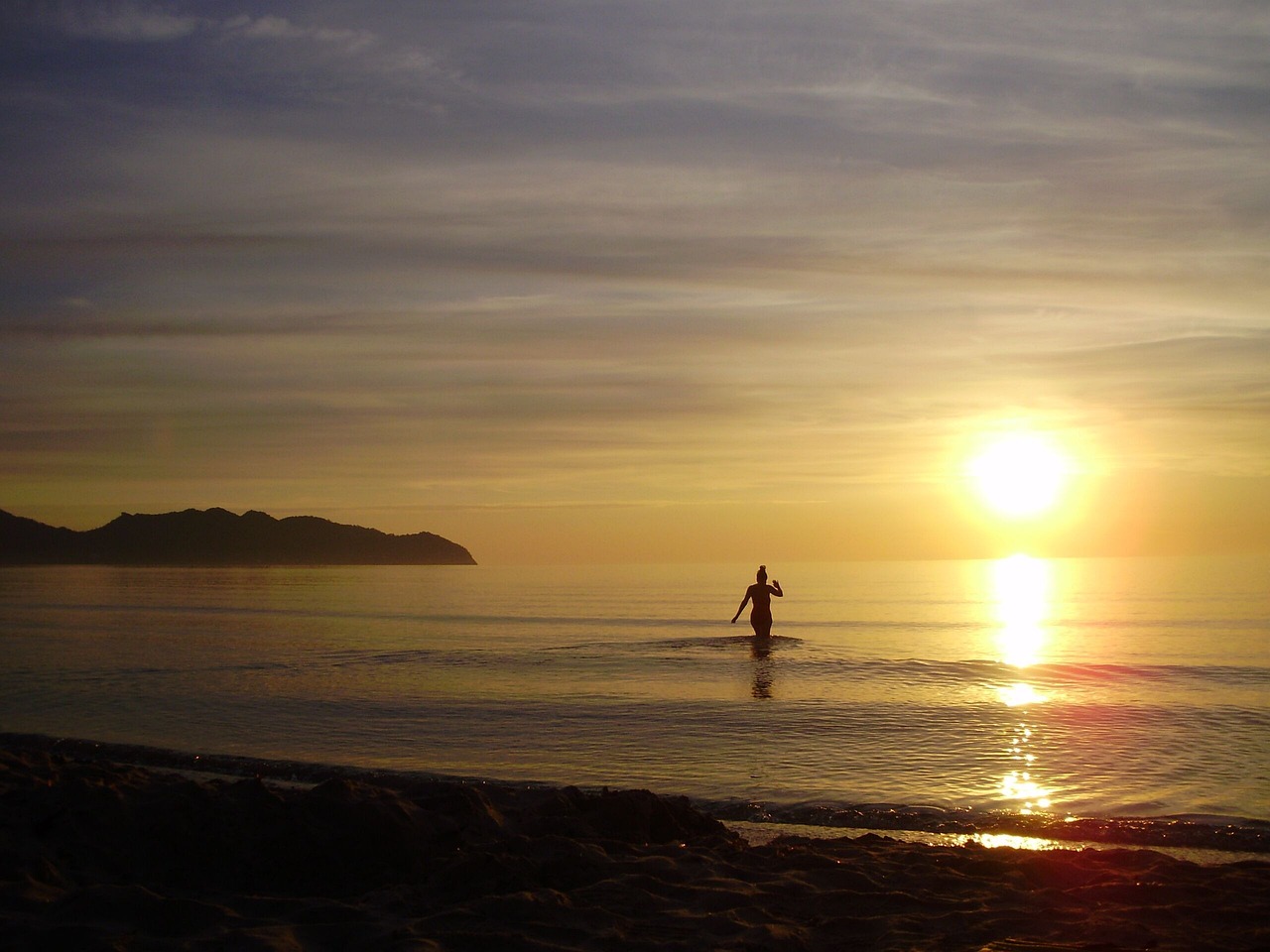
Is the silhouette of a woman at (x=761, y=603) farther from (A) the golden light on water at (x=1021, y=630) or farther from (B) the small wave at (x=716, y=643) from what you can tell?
(A) the golden light on water at (x=1021, y=630)

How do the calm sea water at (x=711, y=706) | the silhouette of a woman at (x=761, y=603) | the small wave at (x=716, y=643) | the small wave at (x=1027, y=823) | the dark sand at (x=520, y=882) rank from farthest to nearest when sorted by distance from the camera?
the small wave at (x=716, y=643) → the silhouette of a woman at (x=761, y=603) → the calm sea water at (x=711, y=706) → the small wave at (x=1027, y=823) → the dark sand at (x=520, y=882)

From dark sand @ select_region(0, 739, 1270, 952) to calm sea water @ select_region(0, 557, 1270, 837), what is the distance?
272cm

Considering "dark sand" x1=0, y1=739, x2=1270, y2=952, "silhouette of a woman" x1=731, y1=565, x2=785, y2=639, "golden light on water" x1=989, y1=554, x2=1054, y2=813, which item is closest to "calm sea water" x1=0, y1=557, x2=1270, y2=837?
"golden light on water" x1=989, y1=554, x2=1054, y2=813

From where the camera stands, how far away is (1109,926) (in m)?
6.20

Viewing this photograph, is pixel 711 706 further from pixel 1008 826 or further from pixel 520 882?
pixel 520 882

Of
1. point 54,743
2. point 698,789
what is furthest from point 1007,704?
point 54,743

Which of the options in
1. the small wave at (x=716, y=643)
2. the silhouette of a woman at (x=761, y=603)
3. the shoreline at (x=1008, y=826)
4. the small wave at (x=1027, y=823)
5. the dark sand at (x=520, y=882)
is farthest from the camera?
the small wave at (x=716, y=643)

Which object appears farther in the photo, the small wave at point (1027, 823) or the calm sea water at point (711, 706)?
the calm sea water at point (711, 706)

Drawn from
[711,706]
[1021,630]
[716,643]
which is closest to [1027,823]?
[711,706]

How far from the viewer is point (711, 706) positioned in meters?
17.8

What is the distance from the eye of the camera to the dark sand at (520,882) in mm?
6020

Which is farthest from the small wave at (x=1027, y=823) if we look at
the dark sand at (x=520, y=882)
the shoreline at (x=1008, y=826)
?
the dark sand at (x=520, y=882)

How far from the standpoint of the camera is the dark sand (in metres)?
6.02

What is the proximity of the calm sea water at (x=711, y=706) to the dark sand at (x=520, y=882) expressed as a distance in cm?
272
